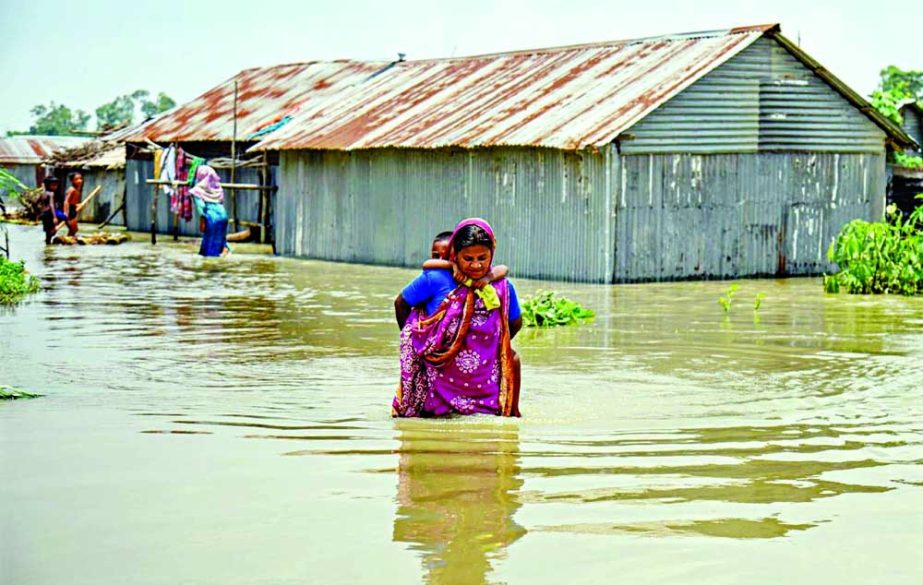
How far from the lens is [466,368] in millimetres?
8539

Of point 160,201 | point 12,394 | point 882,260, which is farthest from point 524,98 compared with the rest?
point 12,394

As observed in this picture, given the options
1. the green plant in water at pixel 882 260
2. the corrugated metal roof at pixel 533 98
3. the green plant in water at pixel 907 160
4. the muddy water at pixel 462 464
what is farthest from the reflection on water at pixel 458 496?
the green plant in water at pixel 907 160

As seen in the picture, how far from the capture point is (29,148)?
62.5 m

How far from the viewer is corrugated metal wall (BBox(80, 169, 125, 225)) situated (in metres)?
42.4

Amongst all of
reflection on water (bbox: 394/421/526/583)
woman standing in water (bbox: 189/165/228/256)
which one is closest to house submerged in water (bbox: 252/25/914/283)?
woman standing in water (bbox: 189/165/228/256)

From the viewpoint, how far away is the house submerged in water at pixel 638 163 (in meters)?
21.7

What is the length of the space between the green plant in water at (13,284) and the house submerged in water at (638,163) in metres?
7.03

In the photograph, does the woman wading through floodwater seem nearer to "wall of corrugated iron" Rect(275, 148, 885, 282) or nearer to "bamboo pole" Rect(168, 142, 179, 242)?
"wall of corrugated iron" Rect(275, 148, 885, 282)

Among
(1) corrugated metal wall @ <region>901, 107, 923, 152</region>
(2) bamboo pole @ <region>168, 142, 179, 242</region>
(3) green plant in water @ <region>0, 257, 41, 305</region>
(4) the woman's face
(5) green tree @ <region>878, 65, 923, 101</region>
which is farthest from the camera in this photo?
(5) green tree @ <region>878, 65, 923, 101</region>

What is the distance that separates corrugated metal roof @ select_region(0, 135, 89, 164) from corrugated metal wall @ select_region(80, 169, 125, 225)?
15.7 metres

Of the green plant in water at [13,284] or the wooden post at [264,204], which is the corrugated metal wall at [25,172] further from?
the green plant in water at [13,284]

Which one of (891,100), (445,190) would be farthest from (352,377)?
(891,100)

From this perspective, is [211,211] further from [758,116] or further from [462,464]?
[462,464]

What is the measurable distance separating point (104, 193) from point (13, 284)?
26034 millimetres
